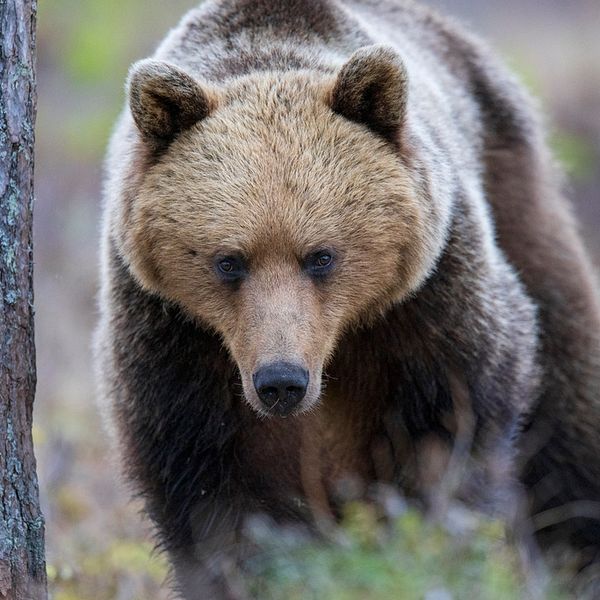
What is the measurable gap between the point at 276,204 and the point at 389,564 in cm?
153

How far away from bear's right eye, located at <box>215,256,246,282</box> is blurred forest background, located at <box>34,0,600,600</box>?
1.65 metres

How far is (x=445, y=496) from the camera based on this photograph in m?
5.40

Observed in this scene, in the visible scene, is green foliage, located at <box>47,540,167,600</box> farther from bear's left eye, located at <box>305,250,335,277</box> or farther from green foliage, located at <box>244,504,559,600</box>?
bear's left eye, located at <box>305,250,335,277</box>

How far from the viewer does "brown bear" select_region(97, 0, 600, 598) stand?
16.1ft

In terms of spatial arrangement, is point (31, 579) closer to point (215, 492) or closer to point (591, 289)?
point (215, 492)

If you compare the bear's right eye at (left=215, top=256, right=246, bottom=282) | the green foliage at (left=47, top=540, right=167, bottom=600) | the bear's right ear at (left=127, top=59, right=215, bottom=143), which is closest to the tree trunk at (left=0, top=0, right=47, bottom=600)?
the bear's right ear at (left=127, top=59, right=215, bottom=143)

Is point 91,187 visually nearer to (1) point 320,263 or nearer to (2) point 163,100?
(2) point 163,100

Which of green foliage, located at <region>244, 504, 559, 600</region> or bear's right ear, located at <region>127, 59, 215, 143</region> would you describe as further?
bear's right ear, located at <region>127, 59, 215, 143</region>

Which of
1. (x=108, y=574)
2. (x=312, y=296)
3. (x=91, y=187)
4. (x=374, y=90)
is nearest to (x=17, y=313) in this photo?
(x=312, y=296)

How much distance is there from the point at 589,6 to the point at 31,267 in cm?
1701

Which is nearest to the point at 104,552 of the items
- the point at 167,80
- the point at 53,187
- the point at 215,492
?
the point at 215,492

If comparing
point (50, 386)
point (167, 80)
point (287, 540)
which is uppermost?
point (167, 80)

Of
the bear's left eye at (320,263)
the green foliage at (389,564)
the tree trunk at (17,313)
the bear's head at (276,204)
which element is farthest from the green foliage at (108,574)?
the bear's left eye at (320,263)

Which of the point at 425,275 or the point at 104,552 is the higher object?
the point at 425,275
